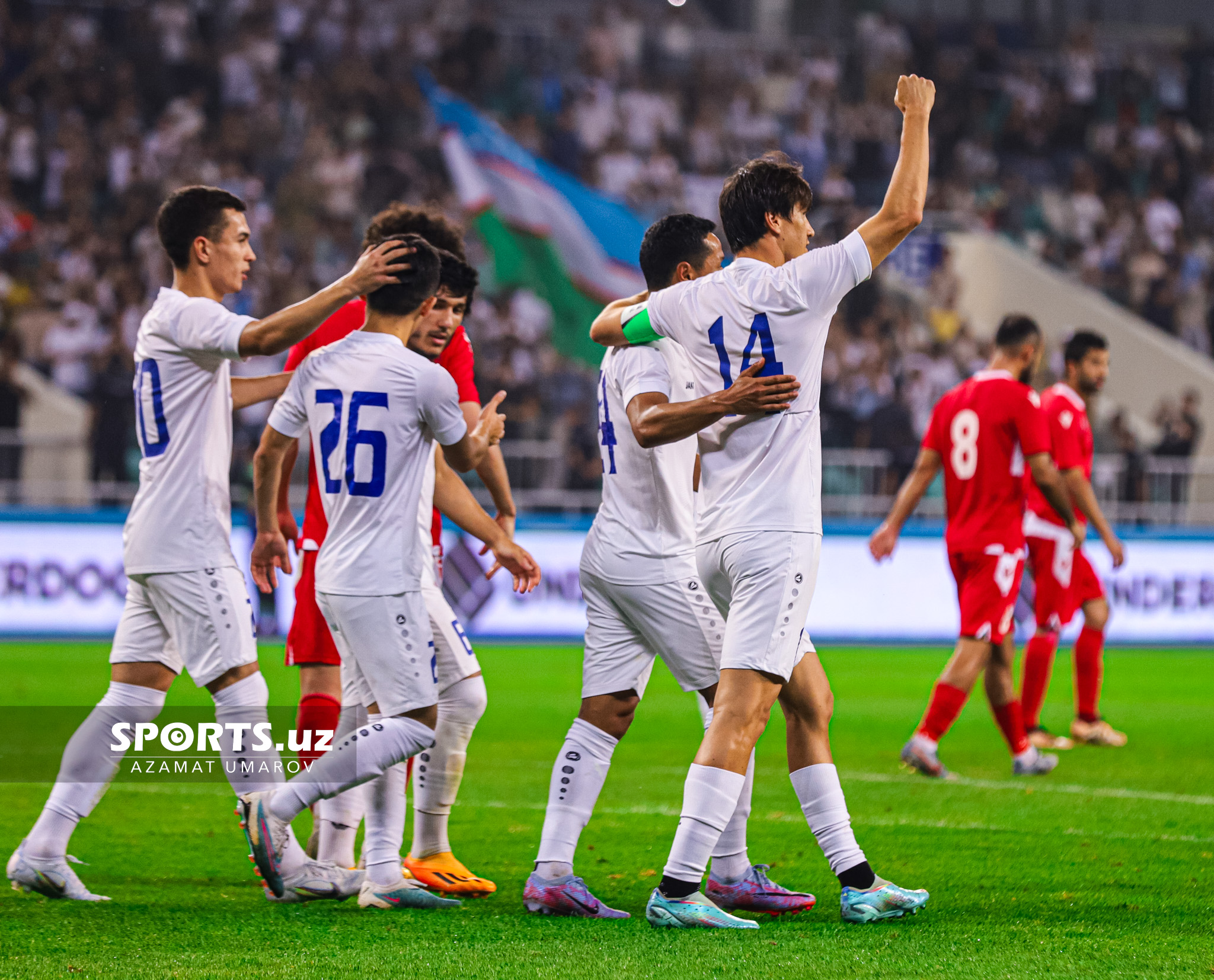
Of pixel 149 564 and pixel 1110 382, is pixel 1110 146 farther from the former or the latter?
pixel 149 564

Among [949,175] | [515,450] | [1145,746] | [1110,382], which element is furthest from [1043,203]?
[1145,746]

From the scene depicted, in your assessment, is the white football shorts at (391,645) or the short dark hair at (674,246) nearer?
the white football shorts at (391,645)

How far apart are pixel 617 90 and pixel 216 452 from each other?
20302 mm

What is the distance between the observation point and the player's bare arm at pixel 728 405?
4508 millimetres

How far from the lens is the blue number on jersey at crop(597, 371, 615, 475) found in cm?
511

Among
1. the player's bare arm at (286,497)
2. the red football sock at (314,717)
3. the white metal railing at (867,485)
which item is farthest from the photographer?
the white metal railing at (867,485)

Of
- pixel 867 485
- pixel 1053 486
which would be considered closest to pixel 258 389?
pixel 1053 486

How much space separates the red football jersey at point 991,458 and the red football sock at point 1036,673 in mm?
1248

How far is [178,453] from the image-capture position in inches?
202

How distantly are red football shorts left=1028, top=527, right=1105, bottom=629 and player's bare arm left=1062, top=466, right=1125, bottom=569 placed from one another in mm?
254

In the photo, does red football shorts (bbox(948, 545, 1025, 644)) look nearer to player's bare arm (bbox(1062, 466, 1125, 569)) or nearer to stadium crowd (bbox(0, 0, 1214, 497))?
player's bare arm (bbox(1062, 466, 1125, 569))

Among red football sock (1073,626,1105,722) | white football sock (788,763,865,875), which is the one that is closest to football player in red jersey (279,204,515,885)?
white football sock (788,763,865,875)

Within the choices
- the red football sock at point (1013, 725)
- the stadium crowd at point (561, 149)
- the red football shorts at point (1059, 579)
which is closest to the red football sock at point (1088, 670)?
the red football shorts at point (1059, 579)

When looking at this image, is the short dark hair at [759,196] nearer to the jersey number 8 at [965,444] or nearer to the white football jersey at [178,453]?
the white football jersey at [178,453]
